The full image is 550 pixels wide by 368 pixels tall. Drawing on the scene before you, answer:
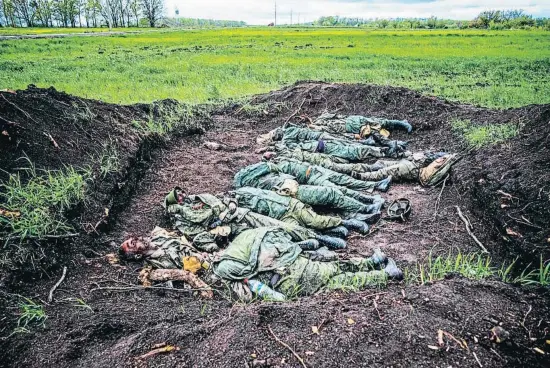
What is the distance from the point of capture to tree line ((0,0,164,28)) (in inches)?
1971

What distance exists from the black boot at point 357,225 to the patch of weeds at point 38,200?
114 inches

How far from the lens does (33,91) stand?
5.16 meters

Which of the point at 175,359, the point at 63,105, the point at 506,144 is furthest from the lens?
the point at 63,105

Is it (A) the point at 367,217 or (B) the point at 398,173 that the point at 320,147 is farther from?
(A) the point at 367,217

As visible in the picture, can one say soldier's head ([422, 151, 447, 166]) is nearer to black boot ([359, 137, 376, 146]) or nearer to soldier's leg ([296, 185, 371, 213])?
black boot ([359, 137, 376, 146])

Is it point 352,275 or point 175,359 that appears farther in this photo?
point 352,275

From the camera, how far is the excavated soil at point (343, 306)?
1887mm

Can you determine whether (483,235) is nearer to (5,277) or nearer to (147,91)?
(5,277)

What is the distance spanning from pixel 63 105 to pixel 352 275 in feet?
15.8

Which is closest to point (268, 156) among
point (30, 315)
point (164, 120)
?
Answer: point (164, 120)

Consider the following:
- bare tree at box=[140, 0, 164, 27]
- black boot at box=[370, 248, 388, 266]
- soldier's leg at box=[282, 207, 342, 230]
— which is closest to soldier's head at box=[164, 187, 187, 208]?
soldier's leg at box=[282, 207, 342, 230]

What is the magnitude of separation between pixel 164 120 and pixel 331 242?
427 cm

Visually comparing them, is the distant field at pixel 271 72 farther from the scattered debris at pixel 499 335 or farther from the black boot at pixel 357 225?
the scattered debris at pixel 499 335

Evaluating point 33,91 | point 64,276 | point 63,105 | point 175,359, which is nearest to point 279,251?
point 175,359
